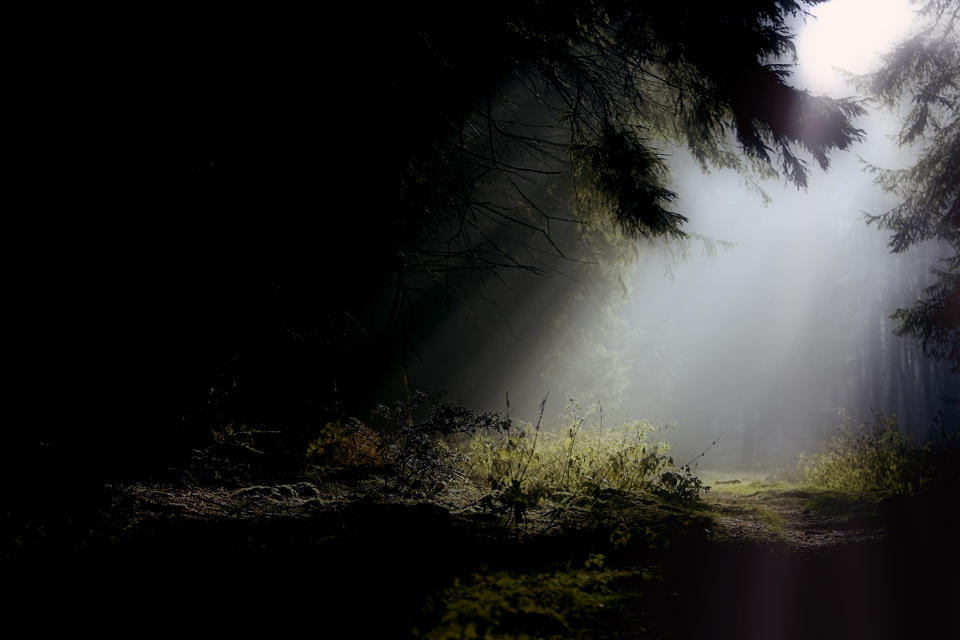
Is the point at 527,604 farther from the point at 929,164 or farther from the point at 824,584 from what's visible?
the point at 929,164

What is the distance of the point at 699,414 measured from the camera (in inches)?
1103

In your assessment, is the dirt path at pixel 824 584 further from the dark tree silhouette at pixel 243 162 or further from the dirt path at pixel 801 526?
the dark tree silhouette at pixel 243 162

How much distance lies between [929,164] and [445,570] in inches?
462

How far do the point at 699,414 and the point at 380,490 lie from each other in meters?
28.2

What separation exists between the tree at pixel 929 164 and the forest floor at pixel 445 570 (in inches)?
269

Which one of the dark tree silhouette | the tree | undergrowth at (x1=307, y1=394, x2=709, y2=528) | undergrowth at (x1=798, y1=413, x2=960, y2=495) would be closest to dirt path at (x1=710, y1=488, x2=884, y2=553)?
undergrowth at (x1=307, y1=394, x2=709, y2=528)

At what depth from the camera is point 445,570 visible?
7.54 feet

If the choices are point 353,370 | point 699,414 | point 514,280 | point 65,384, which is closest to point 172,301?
point 65,384

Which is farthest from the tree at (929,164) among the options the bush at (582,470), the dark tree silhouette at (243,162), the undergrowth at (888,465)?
the dark tree silhouette at (243,162)

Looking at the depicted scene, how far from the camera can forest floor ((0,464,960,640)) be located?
1819 millimetres

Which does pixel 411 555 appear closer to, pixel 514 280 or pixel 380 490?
pixel 380 490

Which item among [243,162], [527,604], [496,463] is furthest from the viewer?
[496,463]

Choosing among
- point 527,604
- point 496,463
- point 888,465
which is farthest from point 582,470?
point 888,465

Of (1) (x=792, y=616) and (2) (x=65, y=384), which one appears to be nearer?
(1) (x=792, y=616)
